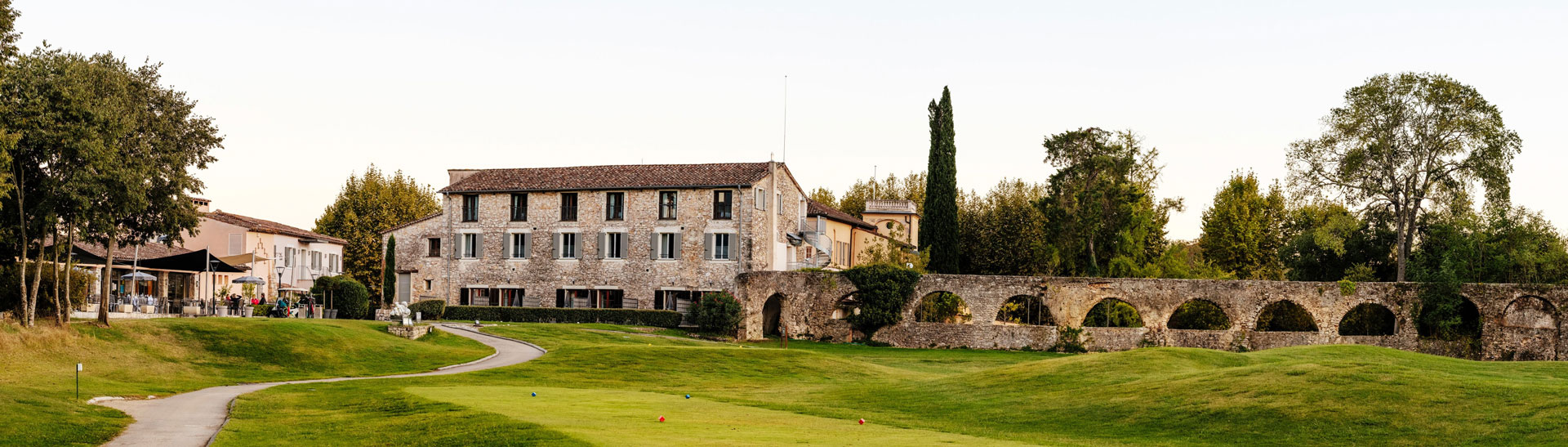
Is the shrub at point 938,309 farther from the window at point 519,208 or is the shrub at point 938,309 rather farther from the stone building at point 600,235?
the window at point 519,208

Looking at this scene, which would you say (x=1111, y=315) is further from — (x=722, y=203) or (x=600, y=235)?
(x=600, y=235)

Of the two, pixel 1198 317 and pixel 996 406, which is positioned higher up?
pixel 1198 317

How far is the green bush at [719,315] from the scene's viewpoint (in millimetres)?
51219

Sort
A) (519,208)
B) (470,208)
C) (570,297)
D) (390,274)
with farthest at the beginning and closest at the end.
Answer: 1. (470,208)
2. (519,208)
3. (390,274)
4. (570,297)

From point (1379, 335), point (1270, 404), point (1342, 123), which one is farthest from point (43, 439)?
point (1342, 123)

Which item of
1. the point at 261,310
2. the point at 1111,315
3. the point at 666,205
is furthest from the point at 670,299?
the point at 1111,315

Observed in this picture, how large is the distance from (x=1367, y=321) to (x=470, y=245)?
1707 inches

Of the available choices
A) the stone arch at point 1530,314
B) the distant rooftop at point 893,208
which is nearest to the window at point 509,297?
the distant rooftop at point 893,208

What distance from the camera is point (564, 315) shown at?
5528 cm

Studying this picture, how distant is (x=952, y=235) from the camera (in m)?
62.6

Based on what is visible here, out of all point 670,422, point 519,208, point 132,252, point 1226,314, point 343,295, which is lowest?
point 670,422

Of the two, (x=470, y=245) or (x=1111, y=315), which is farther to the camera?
(x=470, y=245)

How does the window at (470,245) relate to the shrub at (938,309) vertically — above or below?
above

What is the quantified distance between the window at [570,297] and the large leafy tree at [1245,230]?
36511mm
